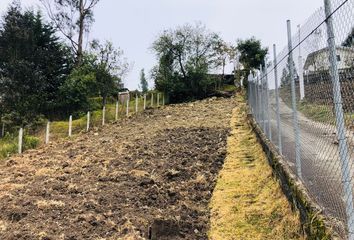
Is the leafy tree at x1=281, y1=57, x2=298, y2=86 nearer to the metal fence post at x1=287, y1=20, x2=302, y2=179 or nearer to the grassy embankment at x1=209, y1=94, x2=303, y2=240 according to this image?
the metal fence post at x1=287, y1=20, x2=302, y2=179

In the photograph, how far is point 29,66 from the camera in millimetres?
20688

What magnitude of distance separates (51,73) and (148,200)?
700 inches

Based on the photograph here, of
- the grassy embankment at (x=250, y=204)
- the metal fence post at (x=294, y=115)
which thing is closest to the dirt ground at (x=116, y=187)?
the grassy embankment at (x=250, y=204)

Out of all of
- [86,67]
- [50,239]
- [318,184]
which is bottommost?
[50,239]

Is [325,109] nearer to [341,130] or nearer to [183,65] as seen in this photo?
[341,130]

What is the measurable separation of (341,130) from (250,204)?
318 cm

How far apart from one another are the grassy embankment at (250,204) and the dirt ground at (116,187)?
216 millimetres

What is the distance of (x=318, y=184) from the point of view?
166 inches

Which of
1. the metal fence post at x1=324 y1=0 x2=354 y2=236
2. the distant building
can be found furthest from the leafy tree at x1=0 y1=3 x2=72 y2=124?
the metal fence post at x1=324 y1=0 x2=354 y2=236

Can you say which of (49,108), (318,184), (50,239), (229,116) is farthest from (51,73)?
(318,184)

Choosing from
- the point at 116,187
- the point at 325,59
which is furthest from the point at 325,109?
the point at 116,187

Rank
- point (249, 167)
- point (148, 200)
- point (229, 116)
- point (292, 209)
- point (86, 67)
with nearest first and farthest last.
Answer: point (292, 209) → point (148, 200) → point (249, 167) → point (229, 116) → point (86, 67)

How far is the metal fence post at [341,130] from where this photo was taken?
113 inches

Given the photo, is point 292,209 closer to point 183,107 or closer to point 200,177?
point 200,177
